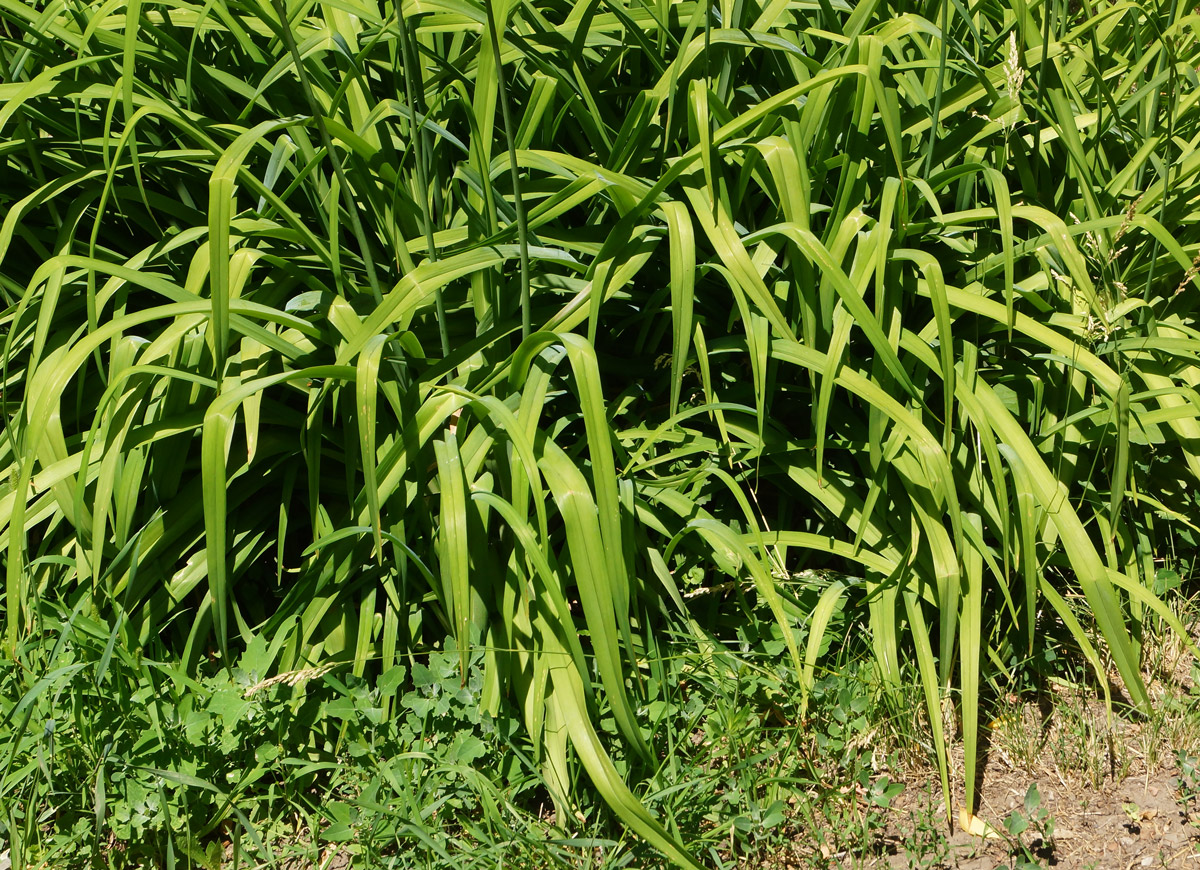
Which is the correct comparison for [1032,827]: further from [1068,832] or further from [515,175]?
[515,175]

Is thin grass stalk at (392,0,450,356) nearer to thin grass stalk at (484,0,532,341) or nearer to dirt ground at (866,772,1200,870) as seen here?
thin grass stalk at (484,0,532,341)

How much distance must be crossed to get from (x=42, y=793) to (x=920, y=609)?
147 centimetres

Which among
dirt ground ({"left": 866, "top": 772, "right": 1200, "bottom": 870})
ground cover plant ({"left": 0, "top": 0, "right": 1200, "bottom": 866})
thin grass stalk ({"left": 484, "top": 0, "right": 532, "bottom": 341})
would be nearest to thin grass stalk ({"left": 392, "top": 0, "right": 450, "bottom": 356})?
ground cover plant ({"left": 0, "top": 0, "right": 1200, "bottom": 866})

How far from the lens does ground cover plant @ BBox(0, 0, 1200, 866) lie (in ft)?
4.90

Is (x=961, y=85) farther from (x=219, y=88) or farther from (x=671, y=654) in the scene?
(x=219, y=88)

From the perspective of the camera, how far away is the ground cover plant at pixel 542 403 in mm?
1492

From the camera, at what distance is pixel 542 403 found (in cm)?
154

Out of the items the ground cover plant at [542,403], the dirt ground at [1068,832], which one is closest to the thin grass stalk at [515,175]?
the ground cover plant at [542,403]

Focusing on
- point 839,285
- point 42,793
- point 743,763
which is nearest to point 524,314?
point 839,285

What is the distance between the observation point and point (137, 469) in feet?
5.13

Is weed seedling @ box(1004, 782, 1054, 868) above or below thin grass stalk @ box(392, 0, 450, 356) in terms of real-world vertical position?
below

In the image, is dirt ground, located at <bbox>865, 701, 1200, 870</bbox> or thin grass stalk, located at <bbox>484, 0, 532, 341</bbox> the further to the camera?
dirt ground, located at <bbox>865, 701, 1200, 870</bbox>

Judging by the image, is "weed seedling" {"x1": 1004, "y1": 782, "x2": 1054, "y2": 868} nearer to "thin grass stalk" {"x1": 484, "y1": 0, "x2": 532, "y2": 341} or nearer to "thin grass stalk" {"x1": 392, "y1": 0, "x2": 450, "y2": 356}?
"thin grass stalk" {"x1": 484, "y1": 0, "x2": 532, "y2": 341}

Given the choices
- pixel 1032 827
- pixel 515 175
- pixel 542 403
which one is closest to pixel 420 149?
pixel 515 175
